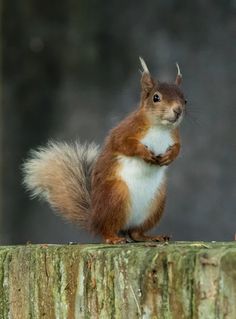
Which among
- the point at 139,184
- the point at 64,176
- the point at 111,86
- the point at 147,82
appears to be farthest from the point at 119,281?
the point at 111,86

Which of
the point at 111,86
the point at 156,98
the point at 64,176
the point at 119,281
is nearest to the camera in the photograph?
the point at 119,281

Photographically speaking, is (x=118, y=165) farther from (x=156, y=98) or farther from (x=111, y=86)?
(x=111, y=86)

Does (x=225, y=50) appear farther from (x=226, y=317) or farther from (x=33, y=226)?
(x=226, y=317)

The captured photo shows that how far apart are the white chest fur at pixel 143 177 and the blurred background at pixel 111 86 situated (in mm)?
2356

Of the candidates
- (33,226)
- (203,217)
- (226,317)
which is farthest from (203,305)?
(33,226)

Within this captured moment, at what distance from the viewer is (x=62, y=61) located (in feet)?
18.5

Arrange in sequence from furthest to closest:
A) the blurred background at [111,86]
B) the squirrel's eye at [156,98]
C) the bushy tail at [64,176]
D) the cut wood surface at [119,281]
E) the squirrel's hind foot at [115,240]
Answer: the blurred background at [111,86] < the bushy tail at [64,176] < the squirrel's eye at [156,98] < the squirrel's hind foot at [115,240] < the cut wood surface at [119,281]

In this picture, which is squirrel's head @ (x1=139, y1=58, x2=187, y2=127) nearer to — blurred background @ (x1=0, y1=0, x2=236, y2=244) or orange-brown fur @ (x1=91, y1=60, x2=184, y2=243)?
orange-brown fur @ (x1=91, y1=60, x2=184, y2=243)

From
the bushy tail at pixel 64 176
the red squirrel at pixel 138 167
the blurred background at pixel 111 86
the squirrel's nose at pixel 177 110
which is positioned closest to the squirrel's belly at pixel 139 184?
the red squirrel at pixel 138 167

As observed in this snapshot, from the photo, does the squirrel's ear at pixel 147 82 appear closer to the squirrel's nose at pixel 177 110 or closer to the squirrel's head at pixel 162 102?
the squirrel's head at pixel 162 102

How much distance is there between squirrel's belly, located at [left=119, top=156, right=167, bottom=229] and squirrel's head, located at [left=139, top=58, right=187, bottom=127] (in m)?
0.10

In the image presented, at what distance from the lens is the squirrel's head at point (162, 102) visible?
257 centimetres

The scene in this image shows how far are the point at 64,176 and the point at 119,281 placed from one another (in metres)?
0.98

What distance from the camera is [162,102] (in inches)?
103
